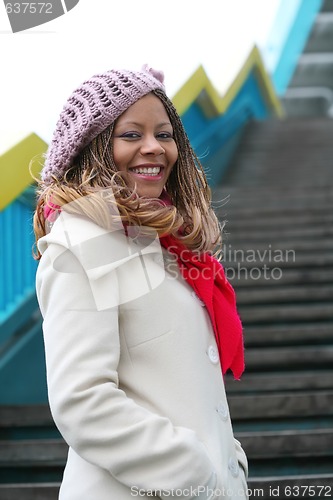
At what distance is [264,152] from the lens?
895 centimetres

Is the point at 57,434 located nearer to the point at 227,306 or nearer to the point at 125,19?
the point at 227,306

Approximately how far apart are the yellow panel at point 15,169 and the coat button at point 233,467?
178 cm

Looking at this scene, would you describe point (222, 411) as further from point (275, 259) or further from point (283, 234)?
point (283, 234)

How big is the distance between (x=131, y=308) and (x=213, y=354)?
7.4 inches

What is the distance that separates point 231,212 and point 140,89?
4.27m

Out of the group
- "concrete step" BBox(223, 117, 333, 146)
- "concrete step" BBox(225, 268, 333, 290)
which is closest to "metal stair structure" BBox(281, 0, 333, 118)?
"concrete step" BBox(223, 117, 333, 146)

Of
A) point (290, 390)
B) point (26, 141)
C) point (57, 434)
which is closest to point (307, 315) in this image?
point (290, 390)

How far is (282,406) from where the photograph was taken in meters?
3.03

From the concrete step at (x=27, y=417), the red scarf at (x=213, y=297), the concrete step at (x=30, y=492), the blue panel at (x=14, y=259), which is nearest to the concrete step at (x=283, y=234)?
the blue panel at (x=14, y=259)

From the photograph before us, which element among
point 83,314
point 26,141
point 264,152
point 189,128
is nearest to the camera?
point 83,314

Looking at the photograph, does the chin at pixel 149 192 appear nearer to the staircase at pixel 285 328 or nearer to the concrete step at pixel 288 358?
the staircase at pixel 285 328

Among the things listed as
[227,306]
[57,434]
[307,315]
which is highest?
[227,306]

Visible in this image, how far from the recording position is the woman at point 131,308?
117 centimetres

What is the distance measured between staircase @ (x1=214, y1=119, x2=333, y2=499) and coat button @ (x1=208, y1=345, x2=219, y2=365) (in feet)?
4.15
